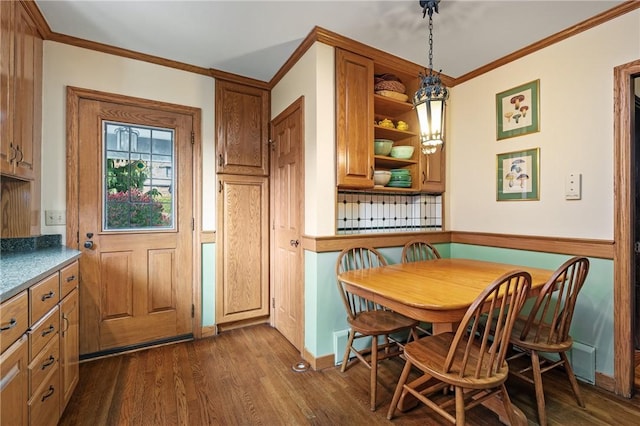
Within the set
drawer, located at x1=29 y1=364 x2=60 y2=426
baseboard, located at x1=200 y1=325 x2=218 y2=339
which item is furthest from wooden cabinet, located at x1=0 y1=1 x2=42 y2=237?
baseboard, located at x1=200 y1=325 x2=218 y2=339

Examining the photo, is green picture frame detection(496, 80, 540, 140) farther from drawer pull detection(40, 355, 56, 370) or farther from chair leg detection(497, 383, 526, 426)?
drawer pull detection(40, 355, 56, 370)

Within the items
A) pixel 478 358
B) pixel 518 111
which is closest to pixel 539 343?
pixel 478 358

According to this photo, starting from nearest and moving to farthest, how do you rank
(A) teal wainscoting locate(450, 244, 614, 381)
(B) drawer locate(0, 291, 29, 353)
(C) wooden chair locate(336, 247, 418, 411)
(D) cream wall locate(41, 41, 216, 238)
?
(B) drawer locate(0, 291, 29, 353)
(C) wooden chair locate(336, 247, 418, 411)
(A) teal wainscoting locate(450, 244, 614, 381)
(D) cream wall locate(41, 41, 216, 238)

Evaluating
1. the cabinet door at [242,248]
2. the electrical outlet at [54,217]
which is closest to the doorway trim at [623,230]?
the cabinet door at [242,248]

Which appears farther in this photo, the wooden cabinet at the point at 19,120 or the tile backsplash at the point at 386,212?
the tile backsplash at the point at 386,212

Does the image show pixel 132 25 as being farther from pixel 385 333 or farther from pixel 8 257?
pixel 385 333

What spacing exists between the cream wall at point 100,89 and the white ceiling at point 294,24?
146 millimetres

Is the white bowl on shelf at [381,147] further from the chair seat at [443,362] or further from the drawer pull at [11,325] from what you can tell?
the drawer pull at [11,325]

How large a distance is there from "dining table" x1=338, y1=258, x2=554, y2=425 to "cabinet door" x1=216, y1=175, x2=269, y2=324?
1379mm

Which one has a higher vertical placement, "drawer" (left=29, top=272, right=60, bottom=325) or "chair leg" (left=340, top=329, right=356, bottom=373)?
"drawer" (left=29, top=272, right=60, bottom=325)

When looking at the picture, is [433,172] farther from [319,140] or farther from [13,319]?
[13,319]

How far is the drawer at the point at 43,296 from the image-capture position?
127 cm

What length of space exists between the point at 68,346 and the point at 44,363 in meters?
0.38

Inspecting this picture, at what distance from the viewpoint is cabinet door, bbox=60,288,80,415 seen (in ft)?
5.42
